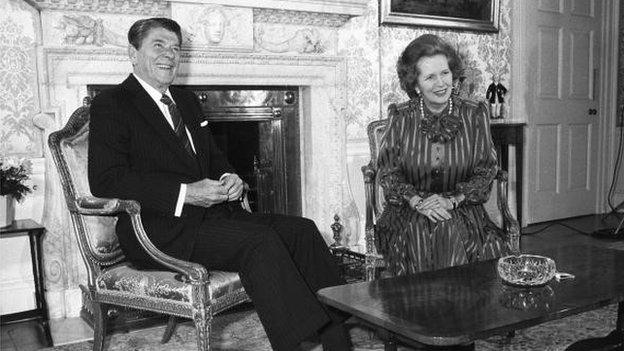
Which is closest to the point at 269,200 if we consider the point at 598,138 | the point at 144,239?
the point at 144,239

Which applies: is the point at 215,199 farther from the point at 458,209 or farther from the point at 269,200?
the point at 269,200

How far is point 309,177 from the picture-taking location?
407 cm

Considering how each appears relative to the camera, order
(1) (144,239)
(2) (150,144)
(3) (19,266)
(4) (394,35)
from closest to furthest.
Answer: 1. (1) (144,239)
2. (2) (150,144)
3. (3) (19,266)
4. (4) (394,35)

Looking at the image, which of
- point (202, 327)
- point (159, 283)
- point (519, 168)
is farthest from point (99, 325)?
point (519, 168)

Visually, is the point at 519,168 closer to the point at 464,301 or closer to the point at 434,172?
the point at 434,172

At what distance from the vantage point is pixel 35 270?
9.46ft

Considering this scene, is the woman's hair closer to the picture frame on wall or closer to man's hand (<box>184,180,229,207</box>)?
man's hand (<box>184,180,229,207</box>)

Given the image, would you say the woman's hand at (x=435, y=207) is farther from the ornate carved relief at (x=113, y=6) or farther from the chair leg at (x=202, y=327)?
the ornate carved relief at (x=113, y=6)

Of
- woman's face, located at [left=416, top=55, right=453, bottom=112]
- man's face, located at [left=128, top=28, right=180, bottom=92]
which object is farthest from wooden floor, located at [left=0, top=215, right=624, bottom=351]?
man's face, located at [left=128, top=28, right=180, bottom=92]

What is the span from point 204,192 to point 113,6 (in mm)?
1527

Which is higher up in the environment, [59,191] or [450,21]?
[450,21]

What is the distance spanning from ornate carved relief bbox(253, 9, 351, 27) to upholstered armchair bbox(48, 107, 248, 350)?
1487 mm

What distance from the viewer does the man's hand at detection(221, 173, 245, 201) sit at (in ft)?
7.69

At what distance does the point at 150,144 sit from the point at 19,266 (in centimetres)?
123
